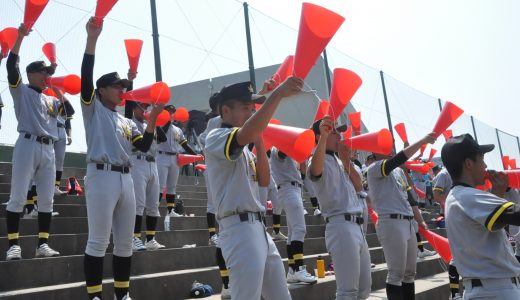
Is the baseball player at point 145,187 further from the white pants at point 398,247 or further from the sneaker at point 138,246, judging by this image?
the white pants at point 398,247

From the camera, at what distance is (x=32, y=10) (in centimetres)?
455

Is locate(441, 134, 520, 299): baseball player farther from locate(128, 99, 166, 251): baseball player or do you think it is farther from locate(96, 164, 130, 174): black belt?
locate(128, 99, 166, 251): baseball player

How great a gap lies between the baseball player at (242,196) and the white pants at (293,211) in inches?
112

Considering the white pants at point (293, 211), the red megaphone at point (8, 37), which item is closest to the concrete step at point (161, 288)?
the white pants at point (293, 211)

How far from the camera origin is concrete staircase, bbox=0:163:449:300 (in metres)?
4.31

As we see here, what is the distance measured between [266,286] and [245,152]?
893 millimetres

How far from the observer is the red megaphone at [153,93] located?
4453mm

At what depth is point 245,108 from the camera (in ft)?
10.3

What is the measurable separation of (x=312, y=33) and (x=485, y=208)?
153 centimetres

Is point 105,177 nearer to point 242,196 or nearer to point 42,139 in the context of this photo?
point 242,196

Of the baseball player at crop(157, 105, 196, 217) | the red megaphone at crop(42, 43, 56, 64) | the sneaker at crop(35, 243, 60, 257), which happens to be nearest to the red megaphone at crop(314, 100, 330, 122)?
the sneaker at crop(35, 243, 60, 257)

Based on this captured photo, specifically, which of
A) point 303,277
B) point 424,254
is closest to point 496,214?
point 303,277

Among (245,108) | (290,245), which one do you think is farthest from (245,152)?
(290,245)

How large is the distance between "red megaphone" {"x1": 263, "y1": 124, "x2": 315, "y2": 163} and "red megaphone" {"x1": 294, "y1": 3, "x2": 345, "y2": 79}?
27.0 inches
